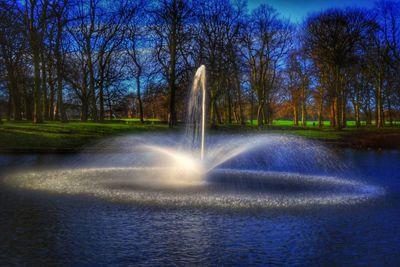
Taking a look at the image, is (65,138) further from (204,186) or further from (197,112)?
(204,186)

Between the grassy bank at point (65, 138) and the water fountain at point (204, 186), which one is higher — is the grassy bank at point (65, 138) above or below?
above

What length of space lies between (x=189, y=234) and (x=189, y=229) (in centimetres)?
36

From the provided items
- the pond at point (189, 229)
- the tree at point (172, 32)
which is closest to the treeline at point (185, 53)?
the tree at point (172, 32)

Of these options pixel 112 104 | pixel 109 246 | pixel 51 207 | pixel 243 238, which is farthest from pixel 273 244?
pixel 112 104

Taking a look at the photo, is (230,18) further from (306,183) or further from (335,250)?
(335,250)

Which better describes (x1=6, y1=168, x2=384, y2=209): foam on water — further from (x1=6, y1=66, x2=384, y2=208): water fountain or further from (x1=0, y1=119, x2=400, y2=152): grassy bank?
(x1=0, y1=119, x2=400, y2=152): grassy bank

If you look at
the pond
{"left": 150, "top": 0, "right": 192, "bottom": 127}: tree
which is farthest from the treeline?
the pond

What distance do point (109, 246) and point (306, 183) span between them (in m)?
8.88

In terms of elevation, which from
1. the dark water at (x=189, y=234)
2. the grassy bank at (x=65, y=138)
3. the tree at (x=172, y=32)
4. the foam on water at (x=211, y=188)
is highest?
the tree at (x=172, y=32)

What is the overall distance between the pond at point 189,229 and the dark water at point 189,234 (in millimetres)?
16

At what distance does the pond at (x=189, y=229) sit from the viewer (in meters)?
6.61

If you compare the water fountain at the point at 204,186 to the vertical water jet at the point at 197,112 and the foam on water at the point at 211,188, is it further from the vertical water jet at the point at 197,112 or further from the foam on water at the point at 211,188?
the vertical water jet at the point at 197,112

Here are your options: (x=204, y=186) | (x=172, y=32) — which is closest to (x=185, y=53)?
(x=172, y=32)

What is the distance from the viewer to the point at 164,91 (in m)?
49.8
